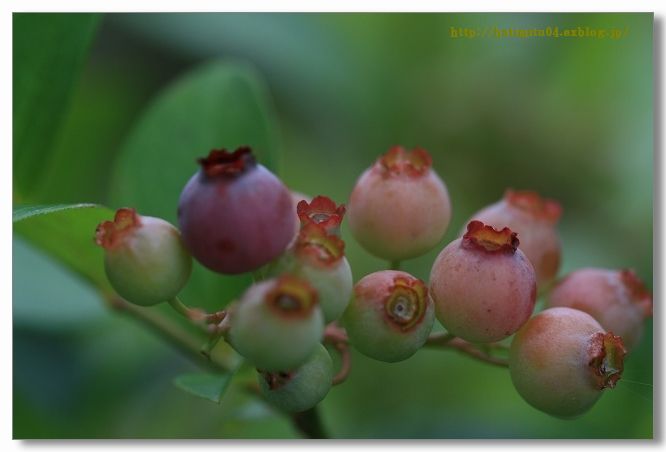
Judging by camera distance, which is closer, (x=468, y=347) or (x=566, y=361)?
(x=566, y=361)

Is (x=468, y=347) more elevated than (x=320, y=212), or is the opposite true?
(x=320, y=212)

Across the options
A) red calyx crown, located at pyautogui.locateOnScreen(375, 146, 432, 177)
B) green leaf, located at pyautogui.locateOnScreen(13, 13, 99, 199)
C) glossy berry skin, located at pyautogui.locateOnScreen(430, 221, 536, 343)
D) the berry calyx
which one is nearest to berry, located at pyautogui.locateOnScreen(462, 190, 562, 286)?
red calyx crown, located at pyautogui.locateOnScreen(375, 146, 432, 177)

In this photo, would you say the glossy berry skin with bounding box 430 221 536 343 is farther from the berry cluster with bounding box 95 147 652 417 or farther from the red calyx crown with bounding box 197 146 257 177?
the red calyx crown with bounding box 197 146 257 177

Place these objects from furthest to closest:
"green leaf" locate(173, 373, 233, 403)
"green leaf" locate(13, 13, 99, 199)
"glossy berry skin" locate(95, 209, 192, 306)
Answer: "green leaf" locate(13, 13, 99, 199), "green leaf" locate(173, 373, 233, 403), "glossy berry skin" locate(95, 209, 192, 306)

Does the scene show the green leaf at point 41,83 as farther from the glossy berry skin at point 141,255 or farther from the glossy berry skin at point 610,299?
the glossy berry skin at point 610,299

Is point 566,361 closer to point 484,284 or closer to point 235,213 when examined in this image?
point 484,284

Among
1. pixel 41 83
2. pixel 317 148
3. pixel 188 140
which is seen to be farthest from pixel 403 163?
pixel 317 148
